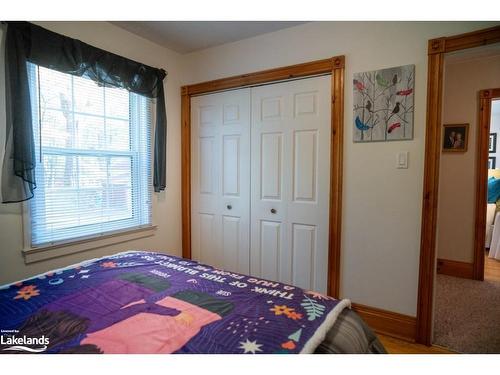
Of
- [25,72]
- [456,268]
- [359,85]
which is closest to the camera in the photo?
[25,72]

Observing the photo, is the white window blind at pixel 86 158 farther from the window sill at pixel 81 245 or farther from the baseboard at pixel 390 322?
the baseboard at pixel 390 322

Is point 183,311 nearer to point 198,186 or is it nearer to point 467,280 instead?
point 198,186

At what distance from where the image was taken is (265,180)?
251 centimetres

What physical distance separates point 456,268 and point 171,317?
343cm

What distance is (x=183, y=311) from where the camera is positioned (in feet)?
3.57

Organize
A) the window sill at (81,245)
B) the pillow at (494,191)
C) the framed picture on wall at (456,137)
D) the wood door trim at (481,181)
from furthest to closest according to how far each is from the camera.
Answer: the pillow at (494,191) → the framed picture on wall at (456,137) → the wood door trim at (481,181) → the window sill at (81,245)

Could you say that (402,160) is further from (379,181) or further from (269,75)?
(269,75)

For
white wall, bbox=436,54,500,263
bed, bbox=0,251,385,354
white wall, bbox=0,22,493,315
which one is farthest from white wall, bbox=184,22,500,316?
white wall, bbox=436,54,500,263

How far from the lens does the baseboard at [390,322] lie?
6.44 feet

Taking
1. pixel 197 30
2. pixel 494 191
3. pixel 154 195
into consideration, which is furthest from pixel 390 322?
pixel 494 191

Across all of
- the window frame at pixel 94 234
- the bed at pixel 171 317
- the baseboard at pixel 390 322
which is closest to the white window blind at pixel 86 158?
the window frame at pixel 94 234

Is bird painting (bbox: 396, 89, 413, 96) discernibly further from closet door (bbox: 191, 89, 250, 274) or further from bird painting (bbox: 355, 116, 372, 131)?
closet door (bbox: 191, 89, 250, 274)

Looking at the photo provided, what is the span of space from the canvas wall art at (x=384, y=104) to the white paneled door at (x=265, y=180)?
0.77 ft

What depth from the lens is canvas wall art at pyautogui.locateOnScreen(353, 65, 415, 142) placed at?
191cm
